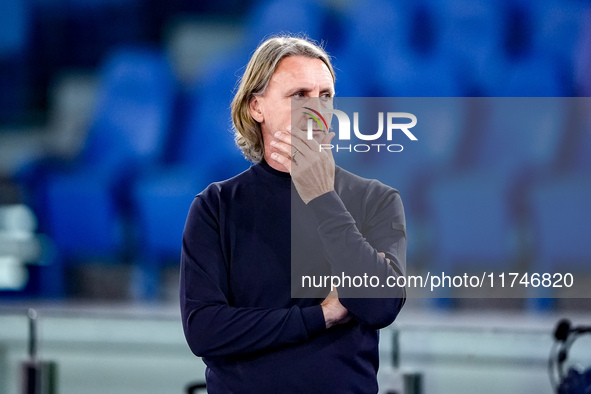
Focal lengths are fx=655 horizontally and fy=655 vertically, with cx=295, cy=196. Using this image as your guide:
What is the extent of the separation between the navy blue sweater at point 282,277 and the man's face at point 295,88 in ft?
0.40

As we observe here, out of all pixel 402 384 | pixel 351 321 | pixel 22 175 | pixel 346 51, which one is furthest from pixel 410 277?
pixel 22 175

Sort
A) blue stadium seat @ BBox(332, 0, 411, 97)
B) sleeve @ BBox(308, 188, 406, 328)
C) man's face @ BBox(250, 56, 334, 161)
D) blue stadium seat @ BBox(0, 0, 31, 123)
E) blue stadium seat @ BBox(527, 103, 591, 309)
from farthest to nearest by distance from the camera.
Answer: blue stadium seat @ BBox(0, 0, 31, 123) → blue stadium seat @ BBox(332, 0, 411, 97) → blue stadium seat @ BBox(527, 103, 591, 309) → man's face @ BBox(250, 56, 334, 161) → sleeve @ BBox(308, 188, 406, 328)

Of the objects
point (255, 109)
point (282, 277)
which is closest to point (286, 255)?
point (282, 277)

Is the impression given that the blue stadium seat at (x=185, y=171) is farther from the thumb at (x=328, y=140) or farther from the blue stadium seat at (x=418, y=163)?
the thumb at (x=328, y=140)

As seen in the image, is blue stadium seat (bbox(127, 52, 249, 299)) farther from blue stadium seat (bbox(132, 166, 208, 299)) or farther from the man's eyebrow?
the man's eyebrow

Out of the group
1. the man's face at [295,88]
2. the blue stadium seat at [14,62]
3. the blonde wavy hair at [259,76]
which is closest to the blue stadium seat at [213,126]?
the blue stadium seat at [14,62]

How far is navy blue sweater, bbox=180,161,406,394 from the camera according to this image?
134 centimetres

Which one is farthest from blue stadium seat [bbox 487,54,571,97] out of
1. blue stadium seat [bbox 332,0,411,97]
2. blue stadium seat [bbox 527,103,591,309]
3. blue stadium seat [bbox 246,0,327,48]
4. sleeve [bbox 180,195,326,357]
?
sleeve [bbox 180,195,326,357]

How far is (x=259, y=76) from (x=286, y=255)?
0.41 m

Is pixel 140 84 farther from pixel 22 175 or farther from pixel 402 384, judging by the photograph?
pixel 402 384

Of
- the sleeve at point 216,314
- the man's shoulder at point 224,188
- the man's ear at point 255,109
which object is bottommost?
the sleeve at point 216,314

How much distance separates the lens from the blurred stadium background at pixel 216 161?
10.2 ft

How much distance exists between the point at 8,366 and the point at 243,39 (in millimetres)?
2070

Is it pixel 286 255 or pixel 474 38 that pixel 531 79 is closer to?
pixel 474 38
